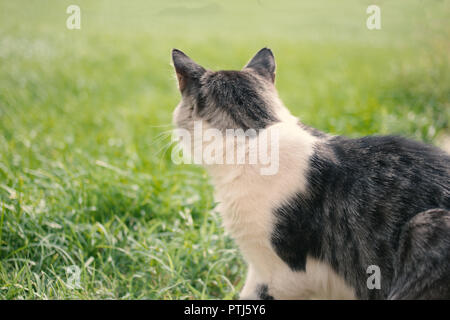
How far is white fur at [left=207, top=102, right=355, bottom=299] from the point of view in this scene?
1768 millimetres

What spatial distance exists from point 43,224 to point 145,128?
197 cm

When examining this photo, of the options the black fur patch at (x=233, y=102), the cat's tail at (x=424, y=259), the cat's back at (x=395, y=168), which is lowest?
the cat's tail at (x=424, y=259)

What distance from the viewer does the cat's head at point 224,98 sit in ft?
6.11

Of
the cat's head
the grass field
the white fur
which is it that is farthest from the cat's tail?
the grass field

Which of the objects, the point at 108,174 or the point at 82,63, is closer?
the point at 108,174

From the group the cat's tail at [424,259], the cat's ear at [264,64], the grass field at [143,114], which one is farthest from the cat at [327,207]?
the grass field at [143,114]

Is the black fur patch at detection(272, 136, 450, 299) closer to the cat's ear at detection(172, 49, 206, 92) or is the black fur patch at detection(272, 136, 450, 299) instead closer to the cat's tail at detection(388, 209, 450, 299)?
the cat's tail at detection(388, 209, 450, 299)

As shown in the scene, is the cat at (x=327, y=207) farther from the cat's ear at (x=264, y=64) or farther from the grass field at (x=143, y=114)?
the grass field at (x=143, y=114)

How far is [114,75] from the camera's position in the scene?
18.2 feet

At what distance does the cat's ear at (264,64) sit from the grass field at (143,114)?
42cm

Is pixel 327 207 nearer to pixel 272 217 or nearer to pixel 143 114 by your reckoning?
pixel 272 217
